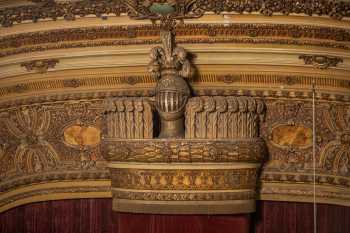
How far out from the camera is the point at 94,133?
383 cm

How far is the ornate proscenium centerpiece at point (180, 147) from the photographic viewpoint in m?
3.44

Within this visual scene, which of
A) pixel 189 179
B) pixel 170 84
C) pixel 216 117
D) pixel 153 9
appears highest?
pixel 153 9

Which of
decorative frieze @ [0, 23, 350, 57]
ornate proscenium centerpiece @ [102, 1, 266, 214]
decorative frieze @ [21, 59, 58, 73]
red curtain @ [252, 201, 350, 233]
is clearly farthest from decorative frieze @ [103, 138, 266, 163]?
decorative frieze @ [21, 59, 58, 73]

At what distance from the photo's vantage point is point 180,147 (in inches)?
135

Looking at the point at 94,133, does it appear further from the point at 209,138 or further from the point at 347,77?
the point at 347,77

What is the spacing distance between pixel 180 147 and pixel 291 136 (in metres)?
0.58

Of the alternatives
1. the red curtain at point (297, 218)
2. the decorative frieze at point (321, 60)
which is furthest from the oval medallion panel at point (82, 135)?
the decorative frieze at point (321, 60)

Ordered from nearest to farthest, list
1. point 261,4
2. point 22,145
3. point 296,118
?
point 261,4 → point 296,118 → point 22,145

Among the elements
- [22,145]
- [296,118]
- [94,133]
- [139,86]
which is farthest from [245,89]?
[22,145]

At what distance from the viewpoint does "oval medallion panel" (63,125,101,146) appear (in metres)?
3.83

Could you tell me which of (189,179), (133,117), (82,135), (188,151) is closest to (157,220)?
(189,179)

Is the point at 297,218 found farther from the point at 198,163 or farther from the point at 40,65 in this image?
the point at 40,65

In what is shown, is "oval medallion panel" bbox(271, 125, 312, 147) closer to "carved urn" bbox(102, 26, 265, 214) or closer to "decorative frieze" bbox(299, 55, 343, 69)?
"carved urn" bbox(102, 26, 265, 214)

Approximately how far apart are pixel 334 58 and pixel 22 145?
1.61 meters
